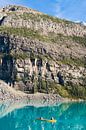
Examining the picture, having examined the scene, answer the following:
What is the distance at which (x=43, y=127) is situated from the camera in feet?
373

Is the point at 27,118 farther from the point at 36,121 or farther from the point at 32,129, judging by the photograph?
the point at 32,129

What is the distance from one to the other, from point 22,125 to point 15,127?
564 centimetres

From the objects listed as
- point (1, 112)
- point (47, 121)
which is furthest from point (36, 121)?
point (1, 112)

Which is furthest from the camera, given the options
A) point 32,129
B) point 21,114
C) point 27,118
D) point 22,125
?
point 21,114

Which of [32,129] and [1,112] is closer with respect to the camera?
[32,129]

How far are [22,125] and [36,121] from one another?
34.0 feet

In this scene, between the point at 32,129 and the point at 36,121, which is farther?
the point at 36,121

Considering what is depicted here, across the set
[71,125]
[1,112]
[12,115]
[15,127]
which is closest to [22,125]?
[15,127]

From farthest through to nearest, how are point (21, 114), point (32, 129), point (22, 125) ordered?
point (21, 114) → point (22, 125) → point (32, 129)

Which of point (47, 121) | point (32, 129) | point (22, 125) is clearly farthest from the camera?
point (47, 121)

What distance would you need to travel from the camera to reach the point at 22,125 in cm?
11806

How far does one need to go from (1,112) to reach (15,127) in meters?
42.6

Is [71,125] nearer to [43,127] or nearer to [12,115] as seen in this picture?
[43,127]

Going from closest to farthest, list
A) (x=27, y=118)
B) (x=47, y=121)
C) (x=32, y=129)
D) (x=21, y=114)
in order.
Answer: (x=32, y=129) < (x=47, y=121) < (x=27, y=118) < (x=21, y=114)
